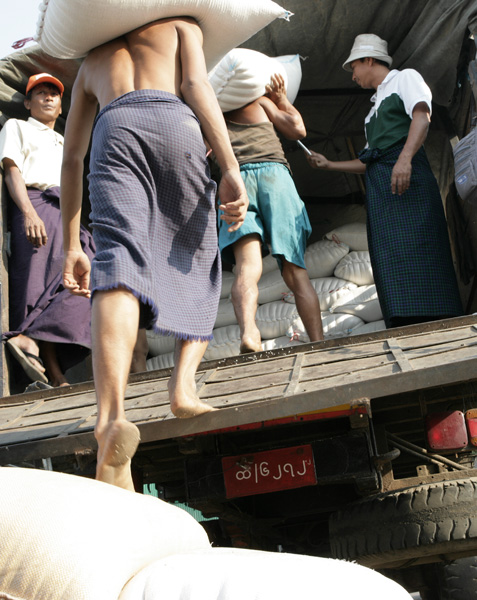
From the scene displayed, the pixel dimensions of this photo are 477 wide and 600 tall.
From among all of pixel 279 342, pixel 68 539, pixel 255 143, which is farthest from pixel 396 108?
pixel 68 539

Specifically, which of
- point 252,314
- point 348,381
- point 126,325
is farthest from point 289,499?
point 126,325

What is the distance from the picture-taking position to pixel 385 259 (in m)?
4.35

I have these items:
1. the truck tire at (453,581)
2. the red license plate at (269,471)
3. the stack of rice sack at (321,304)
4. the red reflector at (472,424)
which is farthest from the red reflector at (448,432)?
the stack of rice sack at (321,304)

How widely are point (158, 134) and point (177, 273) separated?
399 mm

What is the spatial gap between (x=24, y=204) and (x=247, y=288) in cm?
124

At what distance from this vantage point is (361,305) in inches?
185

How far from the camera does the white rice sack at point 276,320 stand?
4695 mm

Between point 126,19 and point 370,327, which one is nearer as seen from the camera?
point 126,19

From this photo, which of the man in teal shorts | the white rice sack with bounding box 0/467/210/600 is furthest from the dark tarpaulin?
the white rice sack with bounding box 0/467/210/600

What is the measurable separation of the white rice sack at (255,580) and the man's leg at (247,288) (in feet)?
6.87

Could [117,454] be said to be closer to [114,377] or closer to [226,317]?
[114,377]

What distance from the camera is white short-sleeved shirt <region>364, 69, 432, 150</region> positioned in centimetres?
445

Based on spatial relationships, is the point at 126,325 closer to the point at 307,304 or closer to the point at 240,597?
the point at 240,597

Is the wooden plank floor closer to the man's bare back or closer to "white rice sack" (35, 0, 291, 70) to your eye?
the man's bare back
